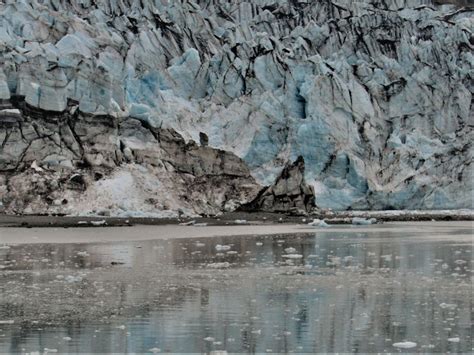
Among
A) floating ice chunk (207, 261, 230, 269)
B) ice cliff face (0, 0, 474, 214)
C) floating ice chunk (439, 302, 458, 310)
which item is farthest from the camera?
ice cliff face (0, 0, 474, 214)

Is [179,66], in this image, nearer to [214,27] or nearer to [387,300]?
[214,27]

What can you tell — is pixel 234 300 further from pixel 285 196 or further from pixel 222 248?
pixel 285 196

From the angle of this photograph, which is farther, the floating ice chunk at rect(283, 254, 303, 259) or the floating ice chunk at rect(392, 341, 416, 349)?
the floating ice chunk at rect(283, 254, 303, 259)

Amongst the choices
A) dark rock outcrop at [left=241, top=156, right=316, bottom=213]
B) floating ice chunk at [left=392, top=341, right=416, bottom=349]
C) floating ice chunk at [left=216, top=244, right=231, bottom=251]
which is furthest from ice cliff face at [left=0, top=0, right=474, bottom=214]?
floating ice chunk at [left=392, top=341, right=416, bottom=349]

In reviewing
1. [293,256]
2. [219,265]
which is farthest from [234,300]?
[293,256]

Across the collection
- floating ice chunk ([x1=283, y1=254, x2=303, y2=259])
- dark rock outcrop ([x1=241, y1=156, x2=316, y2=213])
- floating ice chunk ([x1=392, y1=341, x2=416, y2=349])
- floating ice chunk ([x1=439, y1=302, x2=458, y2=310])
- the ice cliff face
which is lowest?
floating ice chunk ([x1=392, y1=341, x2=416, y2=349])

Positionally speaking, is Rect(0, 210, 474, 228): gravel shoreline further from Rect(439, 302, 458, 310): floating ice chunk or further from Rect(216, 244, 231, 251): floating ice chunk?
Rect(439, 302, 458, 310): floating ice chunk
